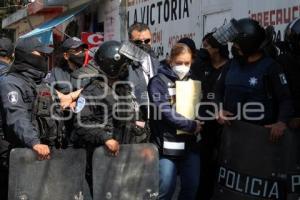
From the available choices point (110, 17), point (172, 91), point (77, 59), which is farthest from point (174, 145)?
point (110, 17)

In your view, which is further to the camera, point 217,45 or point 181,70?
point 217,45

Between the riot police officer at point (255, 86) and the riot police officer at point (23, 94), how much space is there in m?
1.57

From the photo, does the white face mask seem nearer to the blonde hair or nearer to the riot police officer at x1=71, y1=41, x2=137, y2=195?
the blonde hair

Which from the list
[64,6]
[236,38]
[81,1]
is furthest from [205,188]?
[64,6]

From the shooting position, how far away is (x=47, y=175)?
522 cm

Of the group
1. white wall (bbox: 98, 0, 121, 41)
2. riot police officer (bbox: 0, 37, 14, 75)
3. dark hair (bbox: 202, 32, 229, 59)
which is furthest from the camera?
white wall (bbox: 98, 0, 121, 41)

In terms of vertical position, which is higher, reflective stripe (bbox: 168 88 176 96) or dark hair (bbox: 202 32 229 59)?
dark hair (bbox: 202 32 229 59)

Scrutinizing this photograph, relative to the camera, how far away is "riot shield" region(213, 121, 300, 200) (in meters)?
5.14

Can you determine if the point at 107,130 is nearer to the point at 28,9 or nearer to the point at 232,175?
the point at 232,175

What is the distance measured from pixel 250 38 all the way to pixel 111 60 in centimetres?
119

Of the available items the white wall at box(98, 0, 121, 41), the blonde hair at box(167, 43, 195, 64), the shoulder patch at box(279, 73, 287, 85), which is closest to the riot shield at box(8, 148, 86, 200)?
the blonde hair at box(167, 43, 195, 64)

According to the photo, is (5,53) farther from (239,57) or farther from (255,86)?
(255,86)

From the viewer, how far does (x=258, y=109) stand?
540 cm

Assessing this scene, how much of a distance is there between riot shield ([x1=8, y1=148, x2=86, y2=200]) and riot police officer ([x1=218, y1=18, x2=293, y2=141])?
130 cm
